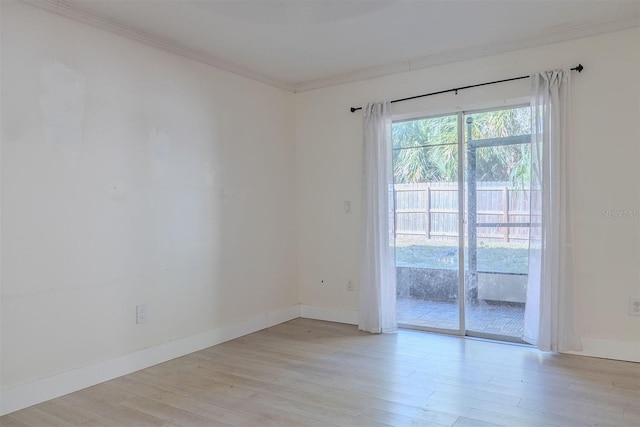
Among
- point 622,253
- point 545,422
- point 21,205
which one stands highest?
point 21,205

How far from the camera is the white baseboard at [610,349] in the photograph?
10.7 ft

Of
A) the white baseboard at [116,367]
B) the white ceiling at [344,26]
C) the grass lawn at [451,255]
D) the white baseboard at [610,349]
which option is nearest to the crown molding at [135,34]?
the white ceiling at [344,26]

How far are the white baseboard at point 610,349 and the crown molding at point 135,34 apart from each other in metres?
3.65

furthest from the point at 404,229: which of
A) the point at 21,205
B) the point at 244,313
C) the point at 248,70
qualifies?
the point at 21,205

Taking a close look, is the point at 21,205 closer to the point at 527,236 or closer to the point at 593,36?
the point at 527,236

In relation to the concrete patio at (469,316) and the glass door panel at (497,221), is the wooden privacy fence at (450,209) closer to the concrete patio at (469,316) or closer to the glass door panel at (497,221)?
the glass door panel at (497,221)

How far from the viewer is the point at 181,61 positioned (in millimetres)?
3693

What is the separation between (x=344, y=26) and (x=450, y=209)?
6.15 ft

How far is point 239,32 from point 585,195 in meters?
2.90

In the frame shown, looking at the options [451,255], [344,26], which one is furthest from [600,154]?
[344,26]

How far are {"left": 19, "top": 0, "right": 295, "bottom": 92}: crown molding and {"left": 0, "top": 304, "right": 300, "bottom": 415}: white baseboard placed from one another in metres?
2.31

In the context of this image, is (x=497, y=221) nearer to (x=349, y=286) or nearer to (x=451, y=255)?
(x=451, y=255)

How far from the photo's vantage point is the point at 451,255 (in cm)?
414

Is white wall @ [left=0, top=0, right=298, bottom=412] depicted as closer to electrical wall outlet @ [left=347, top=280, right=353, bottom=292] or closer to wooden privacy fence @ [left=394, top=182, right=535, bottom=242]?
electrical wall outlet @ [left=347, top=280, right=353, bottom=292]
